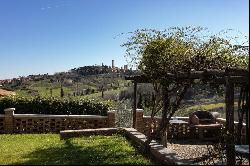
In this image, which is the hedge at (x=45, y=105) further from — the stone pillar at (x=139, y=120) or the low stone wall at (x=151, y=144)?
the low stone wall at (x=151, y=144)

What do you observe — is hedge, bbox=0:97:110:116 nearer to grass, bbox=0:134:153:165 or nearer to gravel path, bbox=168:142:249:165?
grass, bbox=0:134:153:165

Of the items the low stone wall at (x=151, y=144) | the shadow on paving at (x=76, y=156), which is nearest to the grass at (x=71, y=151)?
the shadow on paving at (x=76, y=156)

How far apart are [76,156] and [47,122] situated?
8.68 meters

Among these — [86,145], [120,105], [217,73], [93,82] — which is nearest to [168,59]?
[217,73]

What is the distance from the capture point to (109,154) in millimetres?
12953

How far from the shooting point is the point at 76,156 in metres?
12.7

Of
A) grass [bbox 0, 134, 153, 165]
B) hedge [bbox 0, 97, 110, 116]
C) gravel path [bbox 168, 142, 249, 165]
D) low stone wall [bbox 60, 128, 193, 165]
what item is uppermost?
hedge [bbox 0, 97, 110, 116]

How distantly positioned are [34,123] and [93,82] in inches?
1764

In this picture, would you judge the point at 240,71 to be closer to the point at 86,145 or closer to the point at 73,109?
the point at 86,145

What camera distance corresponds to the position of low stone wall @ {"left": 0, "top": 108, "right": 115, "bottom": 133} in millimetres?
20641

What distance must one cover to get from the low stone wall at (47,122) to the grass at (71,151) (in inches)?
96.6

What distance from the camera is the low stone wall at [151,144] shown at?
10.4 metres

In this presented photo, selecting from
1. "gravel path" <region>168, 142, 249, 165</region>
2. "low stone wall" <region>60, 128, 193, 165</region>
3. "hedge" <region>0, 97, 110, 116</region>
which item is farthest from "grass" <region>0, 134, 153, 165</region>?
"hedge" <region>0, 97, 110, 116</region>

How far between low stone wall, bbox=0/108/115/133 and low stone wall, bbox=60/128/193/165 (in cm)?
277
